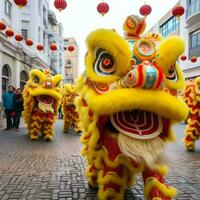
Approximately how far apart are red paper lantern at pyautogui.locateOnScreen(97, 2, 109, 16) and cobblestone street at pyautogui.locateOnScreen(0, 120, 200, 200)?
3.68 metres

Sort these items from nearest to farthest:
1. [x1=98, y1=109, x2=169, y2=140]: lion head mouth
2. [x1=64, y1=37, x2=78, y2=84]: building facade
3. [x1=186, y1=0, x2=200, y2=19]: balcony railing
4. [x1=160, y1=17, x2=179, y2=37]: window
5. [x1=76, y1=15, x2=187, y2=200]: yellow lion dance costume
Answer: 1. [x1=76, y1=15, x2=187, y2=200]: yellow lion dance costume
2. [x1=98, y1=109, x2=169, y2=140]: lion head mouth
3. [x1=186, y1=0, x2=200, y2=19]: balcony railing
4. [x1=160, y1=17, x2=179, y2=37]: window
5. [x1=64, y1=37, x2=78, y2=84]: building facade

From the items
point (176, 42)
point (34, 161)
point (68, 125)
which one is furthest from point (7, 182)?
point (68, 125)

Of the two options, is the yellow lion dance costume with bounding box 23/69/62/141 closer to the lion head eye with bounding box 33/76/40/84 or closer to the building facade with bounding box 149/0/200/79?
the lion head eye with bounding box 33/76/40/84

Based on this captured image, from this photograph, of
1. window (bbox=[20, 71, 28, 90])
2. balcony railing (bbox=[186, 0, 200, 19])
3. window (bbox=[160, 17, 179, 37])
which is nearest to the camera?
window (bbox=[20, 71, 28, 90])

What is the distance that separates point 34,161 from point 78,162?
0.92m

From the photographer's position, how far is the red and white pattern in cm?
364

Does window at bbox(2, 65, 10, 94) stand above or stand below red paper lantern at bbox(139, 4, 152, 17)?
below

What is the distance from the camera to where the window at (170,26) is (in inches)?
1225

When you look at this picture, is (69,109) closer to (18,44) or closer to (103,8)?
(103,8)

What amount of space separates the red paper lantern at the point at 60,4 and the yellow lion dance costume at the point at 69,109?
15.0 ft

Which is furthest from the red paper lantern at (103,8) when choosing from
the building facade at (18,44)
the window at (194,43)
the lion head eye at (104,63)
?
the window at (194,43)

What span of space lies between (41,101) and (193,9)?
19.5 m

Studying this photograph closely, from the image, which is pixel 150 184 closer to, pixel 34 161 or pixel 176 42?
pixel 176 42

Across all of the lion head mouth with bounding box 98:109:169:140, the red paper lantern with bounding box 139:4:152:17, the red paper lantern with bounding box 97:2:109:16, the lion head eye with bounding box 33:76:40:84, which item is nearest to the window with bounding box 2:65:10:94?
the lion head eye with bounding box 33:76:40:84
